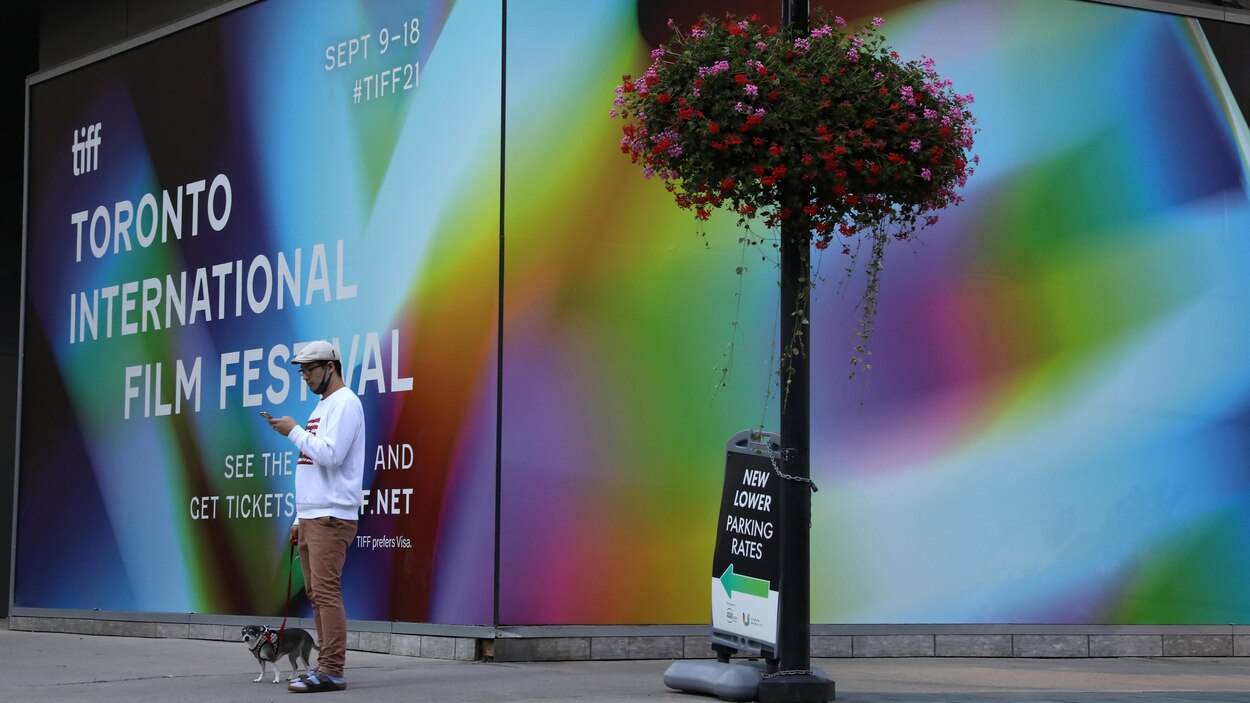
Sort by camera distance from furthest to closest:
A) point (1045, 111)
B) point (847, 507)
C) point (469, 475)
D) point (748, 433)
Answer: point (1045, 111) < point (847, 507) < point (469, 475) < point (748, 433)

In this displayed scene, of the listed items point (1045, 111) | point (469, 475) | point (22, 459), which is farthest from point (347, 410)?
point (22, 459)

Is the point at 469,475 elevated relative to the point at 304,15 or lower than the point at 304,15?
lower

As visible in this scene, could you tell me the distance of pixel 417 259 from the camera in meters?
10.5

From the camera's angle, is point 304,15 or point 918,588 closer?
point 918,588

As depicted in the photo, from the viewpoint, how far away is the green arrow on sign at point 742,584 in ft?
25.1

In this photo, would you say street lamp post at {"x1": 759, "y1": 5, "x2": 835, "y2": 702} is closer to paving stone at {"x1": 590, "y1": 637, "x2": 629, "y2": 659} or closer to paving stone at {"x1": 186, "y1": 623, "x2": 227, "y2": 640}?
paving stone at {"x1": 590, "y1": 637, "x2": 629, "y2": 659}

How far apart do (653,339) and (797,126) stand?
3.49 m

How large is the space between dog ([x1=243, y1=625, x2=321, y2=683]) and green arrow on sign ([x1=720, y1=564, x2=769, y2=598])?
2.16m

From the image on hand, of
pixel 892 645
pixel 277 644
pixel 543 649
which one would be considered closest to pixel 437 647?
pixel 543 649

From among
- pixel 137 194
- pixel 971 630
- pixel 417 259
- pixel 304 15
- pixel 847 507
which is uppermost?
pixel 304 15

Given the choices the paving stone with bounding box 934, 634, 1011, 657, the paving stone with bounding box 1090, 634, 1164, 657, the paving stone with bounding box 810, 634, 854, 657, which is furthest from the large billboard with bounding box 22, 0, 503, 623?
the paving stone with bounding box 1090, 634, 1164, 657

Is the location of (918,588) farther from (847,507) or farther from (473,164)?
(473,164)

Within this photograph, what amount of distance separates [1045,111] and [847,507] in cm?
332

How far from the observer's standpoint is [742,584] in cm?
784
